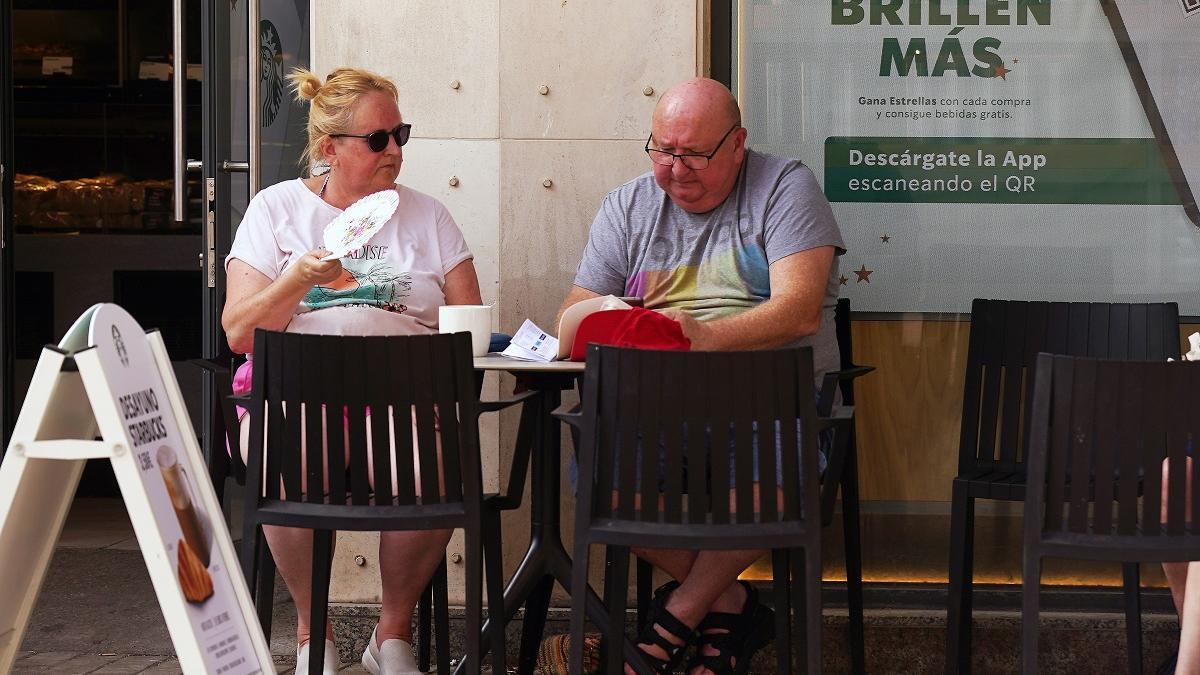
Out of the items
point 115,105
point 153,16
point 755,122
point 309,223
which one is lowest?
point 309,223

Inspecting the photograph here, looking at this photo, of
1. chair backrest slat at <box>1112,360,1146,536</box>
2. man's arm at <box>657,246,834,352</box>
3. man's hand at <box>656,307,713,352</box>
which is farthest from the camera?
man's arm at <box>657,246,834,352</box>

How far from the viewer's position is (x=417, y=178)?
404 cm

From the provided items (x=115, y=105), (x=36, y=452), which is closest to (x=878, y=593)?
(x=36, y=452)

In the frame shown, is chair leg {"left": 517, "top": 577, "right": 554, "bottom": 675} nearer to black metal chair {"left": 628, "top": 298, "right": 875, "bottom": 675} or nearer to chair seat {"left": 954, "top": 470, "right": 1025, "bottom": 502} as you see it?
black metal chair {"left": 628, "top": 298, "right": 875, "bottom": 675}

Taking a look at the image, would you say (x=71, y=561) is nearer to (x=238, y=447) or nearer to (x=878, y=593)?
(x=238, y=447)

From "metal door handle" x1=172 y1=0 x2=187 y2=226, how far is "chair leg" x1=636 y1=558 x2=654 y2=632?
198cm

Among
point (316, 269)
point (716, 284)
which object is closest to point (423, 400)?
point (316, 269)

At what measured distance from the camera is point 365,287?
351 centimetres

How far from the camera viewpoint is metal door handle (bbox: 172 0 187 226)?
4.49 m

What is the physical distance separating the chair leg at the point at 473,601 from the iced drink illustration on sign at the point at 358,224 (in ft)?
A: 2.36

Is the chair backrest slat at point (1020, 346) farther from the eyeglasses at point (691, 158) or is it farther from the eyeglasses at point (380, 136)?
the eyeglasses at point (380, 136)

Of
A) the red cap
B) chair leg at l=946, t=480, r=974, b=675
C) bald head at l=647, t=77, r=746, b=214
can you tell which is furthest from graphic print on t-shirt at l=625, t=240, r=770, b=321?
chair leg at l=946, t=480, r=974, b=675

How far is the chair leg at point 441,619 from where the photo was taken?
139 inches

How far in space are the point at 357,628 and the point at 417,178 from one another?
1.39 metres
